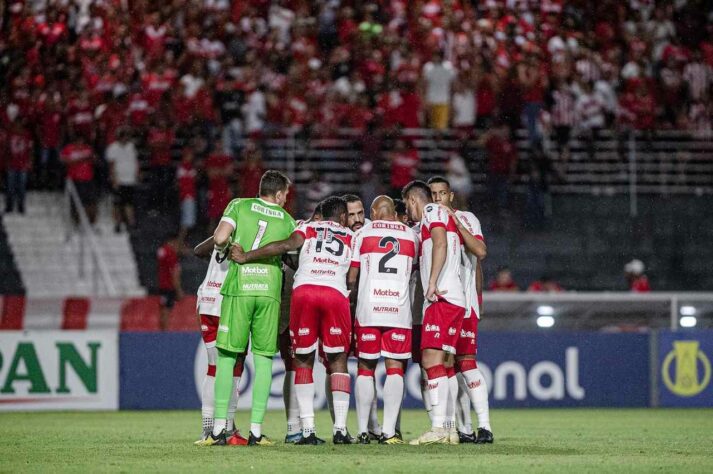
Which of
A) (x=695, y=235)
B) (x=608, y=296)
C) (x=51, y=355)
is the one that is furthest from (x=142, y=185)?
(x=695, y=235)

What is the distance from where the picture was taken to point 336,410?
11.0m

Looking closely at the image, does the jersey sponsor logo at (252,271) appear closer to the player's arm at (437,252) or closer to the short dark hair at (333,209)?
the short dark hair at (333,209)

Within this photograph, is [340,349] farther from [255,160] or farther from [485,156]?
[485,156]

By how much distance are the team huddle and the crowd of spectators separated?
10062 mm

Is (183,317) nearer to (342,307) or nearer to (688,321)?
(688,321)

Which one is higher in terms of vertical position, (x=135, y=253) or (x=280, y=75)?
(x=280, y=75)

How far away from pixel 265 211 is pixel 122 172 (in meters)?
10.9

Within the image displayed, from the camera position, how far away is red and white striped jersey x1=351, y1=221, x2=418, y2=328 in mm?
11062

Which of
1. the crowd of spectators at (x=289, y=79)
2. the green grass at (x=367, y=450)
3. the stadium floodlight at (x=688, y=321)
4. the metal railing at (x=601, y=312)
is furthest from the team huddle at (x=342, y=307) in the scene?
the crowd of spectators at (x=289, y=79)

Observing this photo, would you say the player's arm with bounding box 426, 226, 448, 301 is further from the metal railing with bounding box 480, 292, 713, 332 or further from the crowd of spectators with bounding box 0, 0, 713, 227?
the crowd of spectators with bounding box 0, 0, 713, 227

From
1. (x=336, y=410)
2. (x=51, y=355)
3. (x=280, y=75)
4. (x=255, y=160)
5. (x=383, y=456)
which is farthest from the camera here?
(x=280, y=75)

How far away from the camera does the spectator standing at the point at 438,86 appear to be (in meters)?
22.4

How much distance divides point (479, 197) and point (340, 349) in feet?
38.4

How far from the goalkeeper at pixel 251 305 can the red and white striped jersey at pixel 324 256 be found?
9.5 inches
